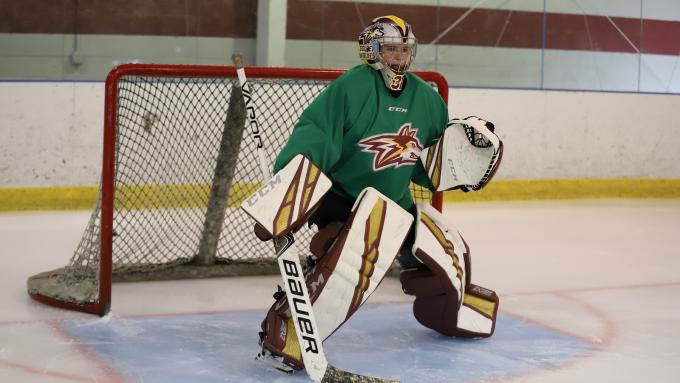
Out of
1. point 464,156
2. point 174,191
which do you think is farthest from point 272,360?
point 174,191

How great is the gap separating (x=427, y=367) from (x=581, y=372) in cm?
41

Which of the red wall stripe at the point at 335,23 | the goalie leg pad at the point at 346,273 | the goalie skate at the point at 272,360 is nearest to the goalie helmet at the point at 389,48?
the goalie leg pad at the point at 346,273

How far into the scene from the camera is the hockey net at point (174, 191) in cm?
342

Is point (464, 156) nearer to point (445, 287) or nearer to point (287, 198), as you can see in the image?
point (445, 287)

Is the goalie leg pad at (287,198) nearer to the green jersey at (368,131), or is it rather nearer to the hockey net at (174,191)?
the green jersey at (368,131)

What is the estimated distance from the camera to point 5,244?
4.53 metres

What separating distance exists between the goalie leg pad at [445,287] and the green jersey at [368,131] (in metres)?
0.13

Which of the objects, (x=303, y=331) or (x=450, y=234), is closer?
(x=303, y=331)

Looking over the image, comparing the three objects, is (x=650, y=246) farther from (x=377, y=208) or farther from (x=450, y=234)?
(x=377, y=208)

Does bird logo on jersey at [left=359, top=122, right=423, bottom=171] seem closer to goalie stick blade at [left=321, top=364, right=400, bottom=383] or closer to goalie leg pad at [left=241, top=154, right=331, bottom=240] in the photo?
goalie leg pad at [left=241, top=154, right=331, bottom=240]

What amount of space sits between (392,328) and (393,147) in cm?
66

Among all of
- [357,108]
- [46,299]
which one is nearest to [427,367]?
[357,108]

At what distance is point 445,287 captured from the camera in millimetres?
3074

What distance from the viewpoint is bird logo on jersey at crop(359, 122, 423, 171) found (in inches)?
114
